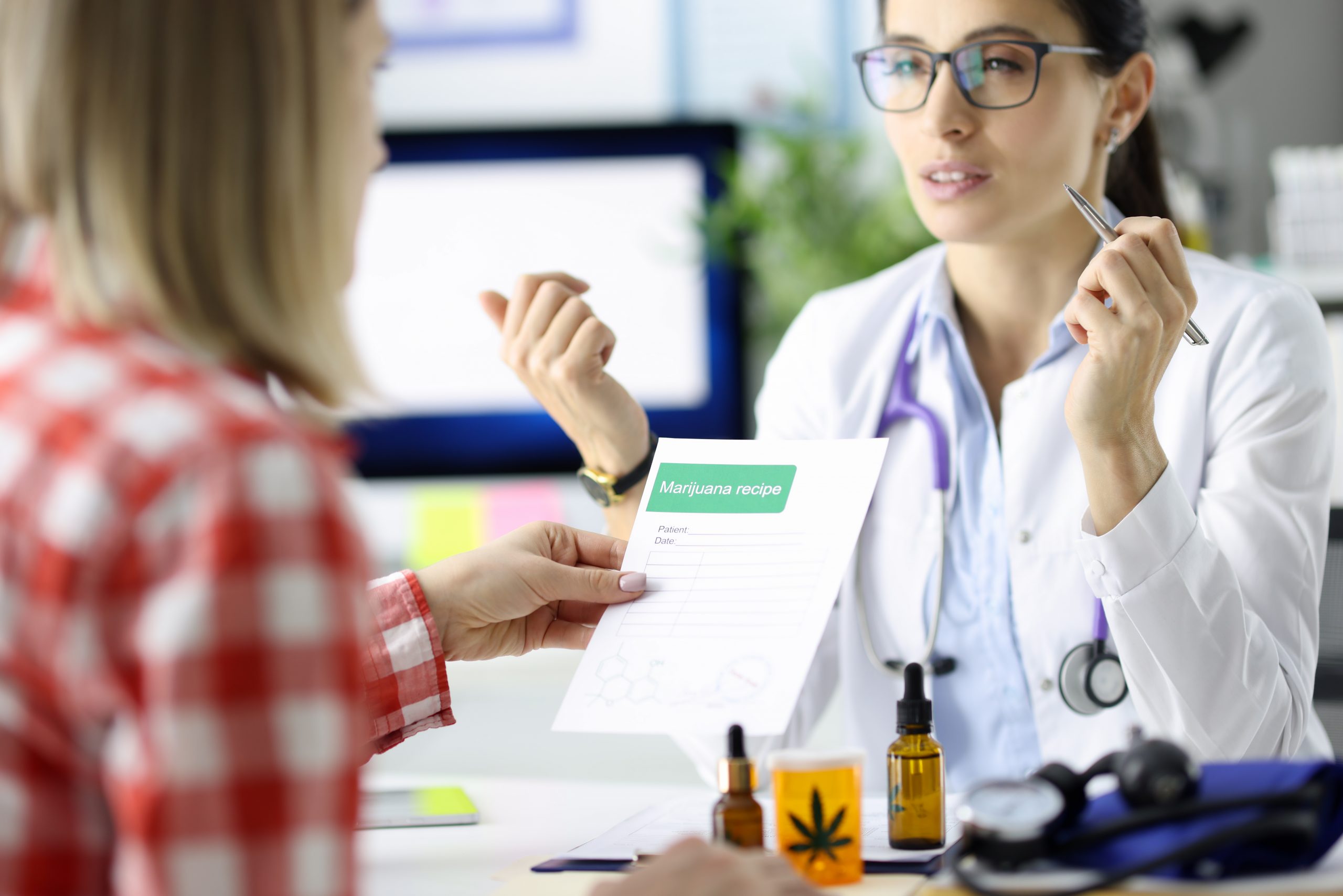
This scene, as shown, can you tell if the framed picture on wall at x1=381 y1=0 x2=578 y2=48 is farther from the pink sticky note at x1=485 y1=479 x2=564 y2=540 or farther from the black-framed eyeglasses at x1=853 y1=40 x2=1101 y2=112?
the black-framed eyeglasses at x1=853 y1=40 x2=1101 y2=112

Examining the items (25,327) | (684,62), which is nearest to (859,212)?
(684,62)

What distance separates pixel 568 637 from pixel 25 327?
68 cm

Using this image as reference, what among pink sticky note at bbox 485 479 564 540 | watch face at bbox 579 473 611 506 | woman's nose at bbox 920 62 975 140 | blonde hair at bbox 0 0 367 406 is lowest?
pink sticky note at bbox 485 479 564 540

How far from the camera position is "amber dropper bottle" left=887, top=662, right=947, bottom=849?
952 millimetres

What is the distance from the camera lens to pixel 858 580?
57.3 inches

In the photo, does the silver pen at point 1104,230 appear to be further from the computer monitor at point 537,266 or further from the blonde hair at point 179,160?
the computer monitor at point 537,266

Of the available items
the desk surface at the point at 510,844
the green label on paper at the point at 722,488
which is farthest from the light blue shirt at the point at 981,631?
the green label on paper at the point at 722,488

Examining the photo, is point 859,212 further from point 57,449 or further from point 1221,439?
point 57,449

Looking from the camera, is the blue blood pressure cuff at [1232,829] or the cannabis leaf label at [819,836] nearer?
the blue blood pressure cuff at [1232,829]

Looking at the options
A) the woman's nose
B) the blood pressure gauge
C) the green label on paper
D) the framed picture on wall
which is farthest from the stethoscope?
the framed picture on wall

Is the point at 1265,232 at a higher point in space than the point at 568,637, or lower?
higher

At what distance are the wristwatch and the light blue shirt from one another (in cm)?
37

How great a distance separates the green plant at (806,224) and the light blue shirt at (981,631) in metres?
0.99

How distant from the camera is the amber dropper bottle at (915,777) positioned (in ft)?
3.12
